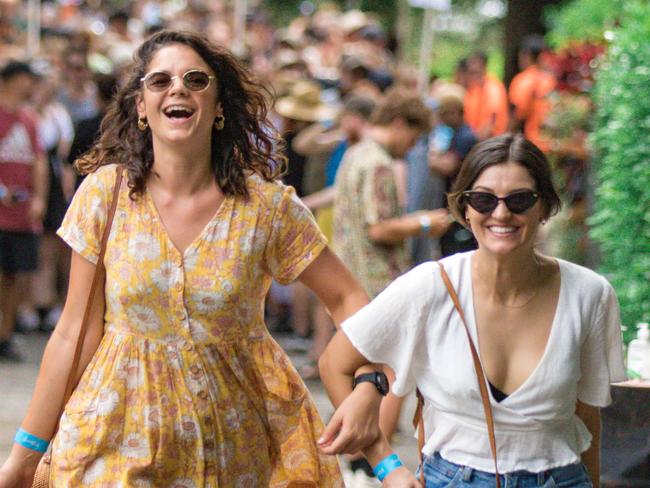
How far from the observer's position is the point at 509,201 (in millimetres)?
3916

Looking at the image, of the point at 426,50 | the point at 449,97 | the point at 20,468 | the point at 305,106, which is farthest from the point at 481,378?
the point at 426,50

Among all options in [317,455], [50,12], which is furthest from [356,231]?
[50,12]

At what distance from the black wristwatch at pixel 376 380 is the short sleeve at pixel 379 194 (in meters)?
3.87

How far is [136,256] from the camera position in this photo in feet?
13.4

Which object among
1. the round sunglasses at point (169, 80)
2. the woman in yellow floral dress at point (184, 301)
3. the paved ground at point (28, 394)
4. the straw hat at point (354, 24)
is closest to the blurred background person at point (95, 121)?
the paved ground at point (28, 394)

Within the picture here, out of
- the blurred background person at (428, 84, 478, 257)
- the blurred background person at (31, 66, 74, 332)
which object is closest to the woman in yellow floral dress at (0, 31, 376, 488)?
the blurred background person at (428, 84, 478, 257)

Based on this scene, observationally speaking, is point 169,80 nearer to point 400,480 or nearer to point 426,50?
point 400,480

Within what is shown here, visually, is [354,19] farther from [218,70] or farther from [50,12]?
[218,70]

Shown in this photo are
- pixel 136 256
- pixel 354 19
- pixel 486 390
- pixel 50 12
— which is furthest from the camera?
pixel 50 12

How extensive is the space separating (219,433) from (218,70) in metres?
1.08

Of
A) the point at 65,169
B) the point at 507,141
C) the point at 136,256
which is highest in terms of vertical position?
the point at 507,141

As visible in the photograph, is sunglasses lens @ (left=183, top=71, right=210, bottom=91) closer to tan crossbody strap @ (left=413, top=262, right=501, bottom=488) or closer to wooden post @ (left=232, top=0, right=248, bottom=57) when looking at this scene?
tan crossbody strap @ (left=413, top=262, right=501, bottom=488)

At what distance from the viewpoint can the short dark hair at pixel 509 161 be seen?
156 inches

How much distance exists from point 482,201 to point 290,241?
0.63 meters
